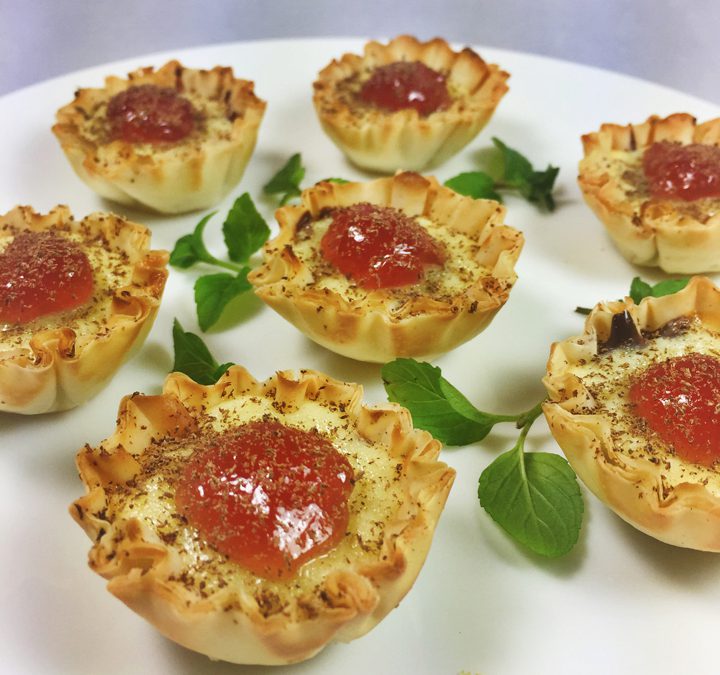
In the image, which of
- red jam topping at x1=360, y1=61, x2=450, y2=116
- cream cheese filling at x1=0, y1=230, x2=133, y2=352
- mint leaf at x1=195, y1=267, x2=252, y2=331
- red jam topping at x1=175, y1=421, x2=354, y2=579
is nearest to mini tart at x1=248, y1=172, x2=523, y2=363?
mint leaf at x1=195, y1=267, x2=252, y2=331

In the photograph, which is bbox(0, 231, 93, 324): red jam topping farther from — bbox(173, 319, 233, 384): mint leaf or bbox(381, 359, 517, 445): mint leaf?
bbox(381, 359, 517, 445): mint leaf

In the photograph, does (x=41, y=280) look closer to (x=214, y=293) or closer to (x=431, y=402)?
(x=214, y=293)

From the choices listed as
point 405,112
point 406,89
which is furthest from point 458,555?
point 406,89

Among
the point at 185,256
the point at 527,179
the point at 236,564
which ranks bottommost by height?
the point at 185,256

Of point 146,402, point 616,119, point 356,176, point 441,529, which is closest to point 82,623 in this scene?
point 146,402

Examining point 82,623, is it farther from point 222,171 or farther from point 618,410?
point 222,171

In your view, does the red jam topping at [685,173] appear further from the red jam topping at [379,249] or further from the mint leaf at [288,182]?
the mint leaf at [288,182]

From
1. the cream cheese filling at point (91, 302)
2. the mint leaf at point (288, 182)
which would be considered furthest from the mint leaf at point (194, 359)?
the mint leaf at point (288, 182)
